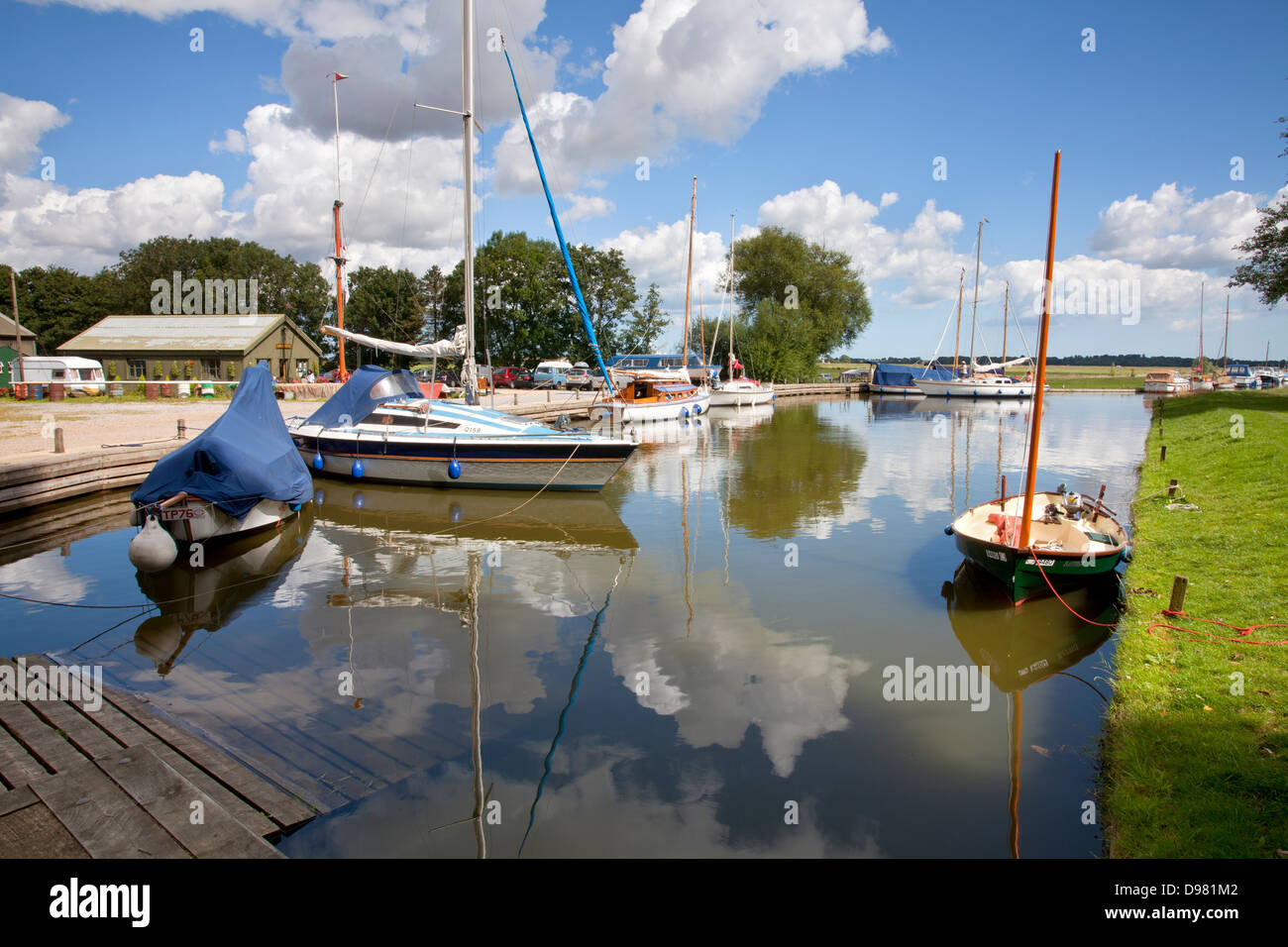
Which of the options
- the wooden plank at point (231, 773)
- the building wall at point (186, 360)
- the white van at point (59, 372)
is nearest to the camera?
the wooden plank at point (231, 773)

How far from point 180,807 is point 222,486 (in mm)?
9304

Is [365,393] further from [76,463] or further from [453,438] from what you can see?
[76,463]

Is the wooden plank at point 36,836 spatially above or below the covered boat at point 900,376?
below

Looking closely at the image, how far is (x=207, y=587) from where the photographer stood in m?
11.2

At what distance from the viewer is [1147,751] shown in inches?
227

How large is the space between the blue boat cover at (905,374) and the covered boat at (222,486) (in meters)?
66.4

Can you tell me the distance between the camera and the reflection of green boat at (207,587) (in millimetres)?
9141

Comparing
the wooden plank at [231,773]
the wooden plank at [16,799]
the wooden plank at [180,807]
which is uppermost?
the wooden plank at [16,799]

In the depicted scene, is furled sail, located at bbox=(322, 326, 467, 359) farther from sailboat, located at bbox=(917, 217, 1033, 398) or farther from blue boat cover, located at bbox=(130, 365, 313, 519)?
sailboat, located at bbox=(917, 217, 1033, 398)

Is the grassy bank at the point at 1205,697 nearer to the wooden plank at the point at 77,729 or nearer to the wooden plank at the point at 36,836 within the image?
the wooden plank at the point at 36,836

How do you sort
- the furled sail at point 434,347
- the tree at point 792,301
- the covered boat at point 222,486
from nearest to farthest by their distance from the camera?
1. the covered boat at point 222,486
2. the furled sail at point 434,347
3. the tree at point 792,301

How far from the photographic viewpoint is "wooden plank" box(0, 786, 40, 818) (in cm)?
465

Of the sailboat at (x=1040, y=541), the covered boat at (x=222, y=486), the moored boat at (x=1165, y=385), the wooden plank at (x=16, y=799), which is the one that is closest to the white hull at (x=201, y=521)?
the covered boat at (x=222, y=486)
